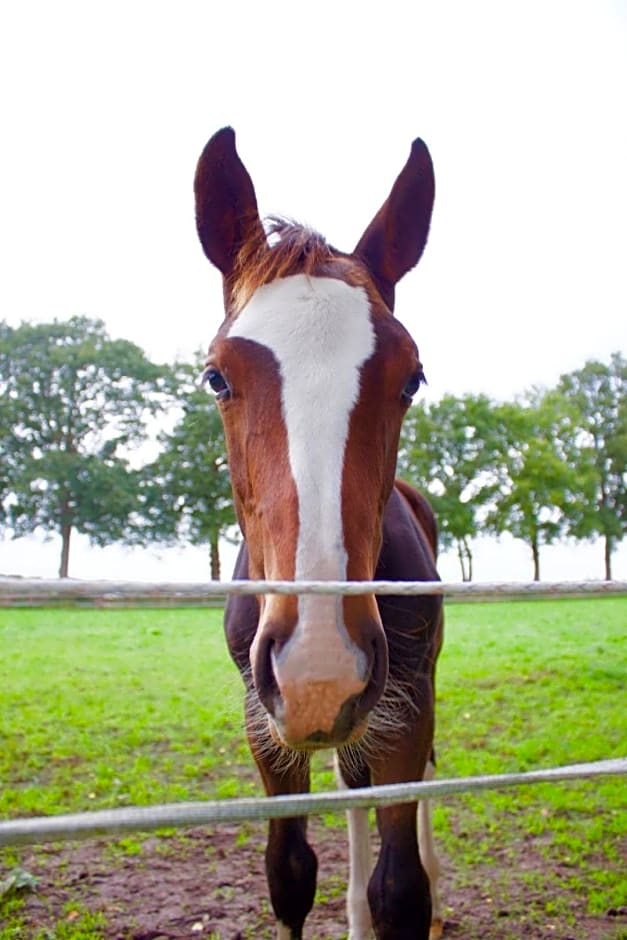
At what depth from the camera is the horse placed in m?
1.72

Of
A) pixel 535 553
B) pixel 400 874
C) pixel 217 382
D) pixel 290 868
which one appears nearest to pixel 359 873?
pixel 290 868

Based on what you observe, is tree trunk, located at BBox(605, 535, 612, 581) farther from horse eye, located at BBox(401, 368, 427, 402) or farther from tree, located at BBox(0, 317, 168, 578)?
horse eye, located at BBox(401, 368, 427, 402)

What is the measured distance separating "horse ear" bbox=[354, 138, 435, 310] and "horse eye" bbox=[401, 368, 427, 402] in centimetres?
49

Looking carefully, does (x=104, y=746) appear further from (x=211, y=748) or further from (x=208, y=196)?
(x=208, y=196)

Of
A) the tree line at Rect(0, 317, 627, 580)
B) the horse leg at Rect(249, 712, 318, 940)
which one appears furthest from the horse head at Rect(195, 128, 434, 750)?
the tree line at Rect(0, 317, 627, 580)

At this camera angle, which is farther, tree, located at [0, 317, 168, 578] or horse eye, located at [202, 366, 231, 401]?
tree, located at [0, 317, 168, 578]

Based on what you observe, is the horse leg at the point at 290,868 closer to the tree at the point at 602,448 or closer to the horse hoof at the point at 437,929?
the horse hoof at the point at 437,929

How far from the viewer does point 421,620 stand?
295 centimetres

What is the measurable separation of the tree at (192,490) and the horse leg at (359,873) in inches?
1141

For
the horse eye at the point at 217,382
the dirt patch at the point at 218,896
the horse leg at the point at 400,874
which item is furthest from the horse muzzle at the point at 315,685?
the dirt patch at the point at 218,896

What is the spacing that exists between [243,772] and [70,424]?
31.0 metres

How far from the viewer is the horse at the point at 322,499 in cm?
172

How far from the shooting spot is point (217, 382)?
250cm

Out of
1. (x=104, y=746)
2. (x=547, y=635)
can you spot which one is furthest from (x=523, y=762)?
(x=547, y=635)
